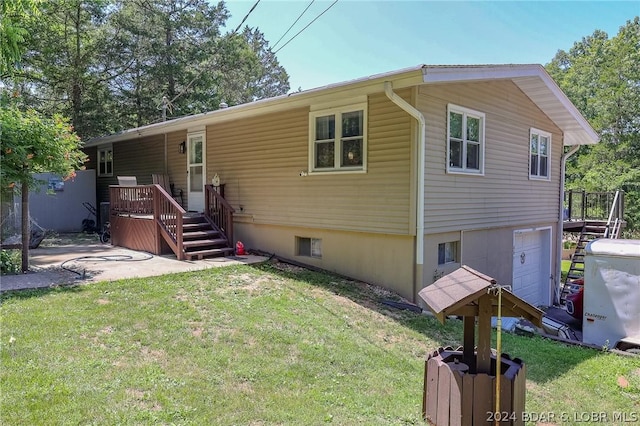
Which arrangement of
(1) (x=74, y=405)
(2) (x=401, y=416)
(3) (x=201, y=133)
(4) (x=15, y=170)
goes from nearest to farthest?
(1) (x=74, y=405), (2) (x=401, y=416), (4) (x=15, y=170), (3) (x=201, y=133)

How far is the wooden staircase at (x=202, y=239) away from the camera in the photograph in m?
8.55

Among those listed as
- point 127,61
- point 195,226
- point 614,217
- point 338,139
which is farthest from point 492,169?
point 127,61

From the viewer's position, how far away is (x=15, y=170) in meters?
6.38

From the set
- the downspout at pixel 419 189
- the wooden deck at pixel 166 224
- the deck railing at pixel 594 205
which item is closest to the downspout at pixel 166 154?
the wooden deck at pixel 166 224

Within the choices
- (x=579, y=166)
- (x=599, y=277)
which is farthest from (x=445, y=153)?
(x=579, y=166)

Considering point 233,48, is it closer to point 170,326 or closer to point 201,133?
point 201,133

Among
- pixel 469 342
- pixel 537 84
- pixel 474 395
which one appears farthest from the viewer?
pixel 537 84

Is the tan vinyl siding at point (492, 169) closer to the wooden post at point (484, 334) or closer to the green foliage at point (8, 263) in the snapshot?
the wooden post at point (484, 334)

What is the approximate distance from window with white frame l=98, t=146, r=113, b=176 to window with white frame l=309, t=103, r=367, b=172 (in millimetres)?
9435

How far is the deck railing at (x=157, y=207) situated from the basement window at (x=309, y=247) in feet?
7.64

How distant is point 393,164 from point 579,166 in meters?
24.5

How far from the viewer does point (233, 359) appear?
3.96m

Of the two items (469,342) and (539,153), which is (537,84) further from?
(469,342)

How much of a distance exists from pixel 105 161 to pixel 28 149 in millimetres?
9181
